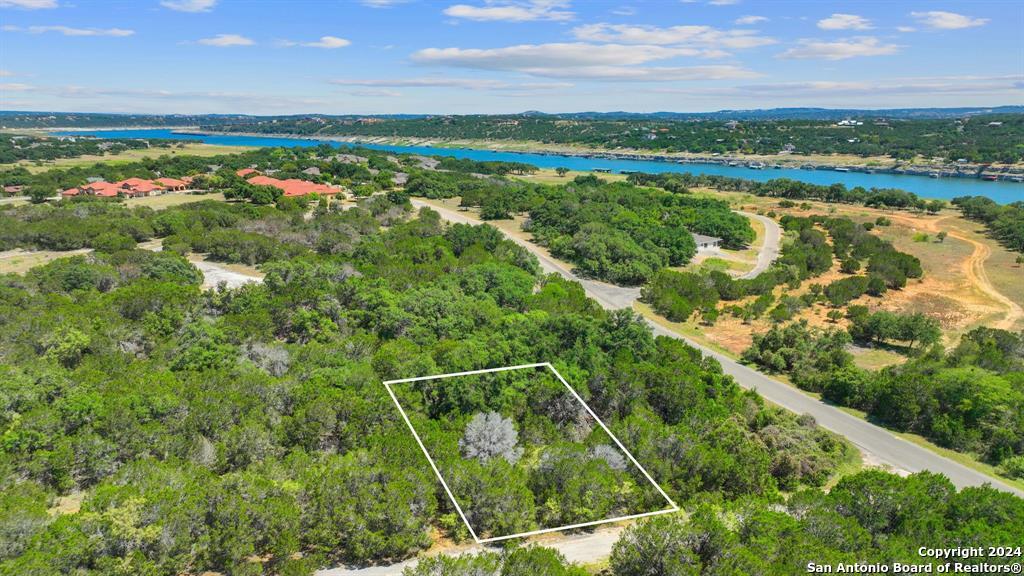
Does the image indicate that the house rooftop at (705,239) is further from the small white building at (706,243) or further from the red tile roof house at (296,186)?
the red tile roof house at (296,186)

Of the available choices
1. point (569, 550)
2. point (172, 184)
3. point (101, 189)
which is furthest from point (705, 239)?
point (101, 189)

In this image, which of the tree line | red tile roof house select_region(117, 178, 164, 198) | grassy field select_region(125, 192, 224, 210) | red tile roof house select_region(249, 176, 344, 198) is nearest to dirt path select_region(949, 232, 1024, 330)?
the tree line

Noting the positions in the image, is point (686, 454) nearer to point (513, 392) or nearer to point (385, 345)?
point (513, 392)

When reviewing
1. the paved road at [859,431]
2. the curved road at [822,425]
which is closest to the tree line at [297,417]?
the curved road at [822,425]

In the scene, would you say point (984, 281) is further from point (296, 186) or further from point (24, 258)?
point (24, 258)

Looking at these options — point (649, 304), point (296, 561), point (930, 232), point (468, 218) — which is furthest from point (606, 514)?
point (930, 232)
